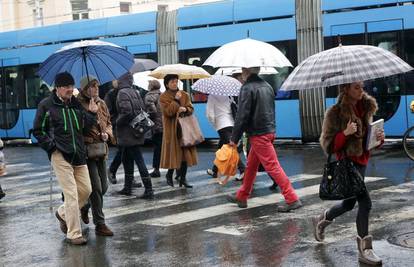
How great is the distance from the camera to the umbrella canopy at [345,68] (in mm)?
5906

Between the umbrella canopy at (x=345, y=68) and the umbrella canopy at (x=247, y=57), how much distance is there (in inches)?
87.5

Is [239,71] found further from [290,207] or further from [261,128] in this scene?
[290,207]

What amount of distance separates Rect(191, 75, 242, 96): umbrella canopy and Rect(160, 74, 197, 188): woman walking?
0.45 meters

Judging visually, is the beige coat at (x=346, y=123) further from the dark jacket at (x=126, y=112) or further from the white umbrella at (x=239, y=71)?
the white umbrella at (x=239, y=71)

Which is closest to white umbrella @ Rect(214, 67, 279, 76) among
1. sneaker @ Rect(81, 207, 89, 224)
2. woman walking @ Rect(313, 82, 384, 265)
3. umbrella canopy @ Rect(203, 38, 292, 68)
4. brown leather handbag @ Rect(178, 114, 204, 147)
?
brown leather handbag @ Rect(178, 114, 204, 147)

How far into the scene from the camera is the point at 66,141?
7020 mm

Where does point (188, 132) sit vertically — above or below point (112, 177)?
above

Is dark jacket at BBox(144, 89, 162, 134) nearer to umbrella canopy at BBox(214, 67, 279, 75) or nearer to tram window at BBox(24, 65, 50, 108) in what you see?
umbrella canopy at BBox(214, 67, 279, 75)

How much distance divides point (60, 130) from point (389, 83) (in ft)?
31.6

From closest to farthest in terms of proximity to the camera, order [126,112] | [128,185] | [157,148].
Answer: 1. [126,112]
2. [128,185]
3. [157,148]

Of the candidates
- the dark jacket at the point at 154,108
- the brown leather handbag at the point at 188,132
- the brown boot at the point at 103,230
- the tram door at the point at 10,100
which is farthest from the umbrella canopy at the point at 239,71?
the tram door at the point at 10,100

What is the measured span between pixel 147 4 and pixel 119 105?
3566 centimetres

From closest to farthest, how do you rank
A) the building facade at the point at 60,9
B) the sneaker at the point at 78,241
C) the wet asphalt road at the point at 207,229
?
the wet asphalt road at the point at 207,229, the sneaker at the point at 78,241, the building facade at the point at 60,9

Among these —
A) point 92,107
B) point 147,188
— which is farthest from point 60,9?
point 92,107
